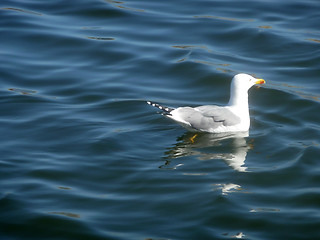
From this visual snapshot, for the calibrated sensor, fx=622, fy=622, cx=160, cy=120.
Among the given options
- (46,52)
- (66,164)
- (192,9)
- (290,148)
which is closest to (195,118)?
(290,148)

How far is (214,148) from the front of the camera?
9406 millimetres

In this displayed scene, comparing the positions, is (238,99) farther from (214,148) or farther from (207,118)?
(214,148)

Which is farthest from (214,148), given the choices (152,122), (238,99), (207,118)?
(152,122)

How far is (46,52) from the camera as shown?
13852 millimetres

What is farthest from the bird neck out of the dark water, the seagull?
the dark water

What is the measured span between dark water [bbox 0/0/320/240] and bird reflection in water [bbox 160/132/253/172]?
3 cm

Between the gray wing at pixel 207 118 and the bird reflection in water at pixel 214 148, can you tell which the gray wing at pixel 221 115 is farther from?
the bird reflection in water at pixel 214 148

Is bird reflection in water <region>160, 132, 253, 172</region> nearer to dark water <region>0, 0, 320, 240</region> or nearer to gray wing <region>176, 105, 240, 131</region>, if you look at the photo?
dark water <region>0, 0, 320, 240</region>

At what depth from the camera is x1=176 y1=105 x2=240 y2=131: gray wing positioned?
9.59 m

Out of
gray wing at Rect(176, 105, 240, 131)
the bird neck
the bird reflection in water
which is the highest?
the bird neck

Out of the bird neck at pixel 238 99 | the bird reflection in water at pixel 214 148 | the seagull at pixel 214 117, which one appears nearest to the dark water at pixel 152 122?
the bird reflection in water at pixel 214 148

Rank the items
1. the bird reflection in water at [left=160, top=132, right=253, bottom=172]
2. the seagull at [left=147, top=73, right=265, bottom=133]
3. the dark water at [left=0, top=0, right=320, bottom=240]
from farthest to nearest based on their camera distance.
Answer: the seagull at [left=147, top=73, right=265, bottom=133] → the bird reflection in water at [left=160, top=132, right=253, bottom=172] → the dark water at [left=0, top=0, right=320, bottom=240]

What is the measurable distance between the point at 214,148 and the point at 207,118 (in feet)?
1.69

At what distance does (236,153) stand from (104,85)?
3653 millimetres
